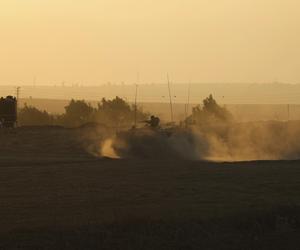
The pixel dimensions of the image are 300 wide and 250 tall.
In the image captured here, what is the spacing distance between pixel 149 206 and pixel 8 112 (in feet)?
137

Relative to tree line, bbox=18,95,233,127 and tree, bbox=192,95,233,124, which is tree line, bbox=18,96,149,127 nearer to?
tree line, bbox=18,95,233,127

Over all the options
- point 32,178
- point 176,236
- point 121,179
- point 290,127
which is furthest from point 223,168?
point 290,127

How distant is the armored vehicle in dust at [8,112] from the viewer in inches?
2356

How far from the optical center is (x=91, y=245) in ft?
48.9

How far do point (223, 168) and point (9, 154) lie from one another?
53.4 ft

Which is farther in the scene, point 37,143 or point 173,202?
point 37,143

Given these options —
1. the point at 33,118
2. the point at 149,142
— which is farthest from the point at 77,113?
the point at 149,142

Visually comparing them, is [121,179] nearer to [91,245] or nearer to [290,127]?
[91,245]

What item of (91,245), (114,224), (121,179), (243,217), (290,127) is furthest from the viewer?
(290,127)

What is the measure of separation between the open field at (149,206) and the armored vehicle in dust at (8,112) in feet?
82.4

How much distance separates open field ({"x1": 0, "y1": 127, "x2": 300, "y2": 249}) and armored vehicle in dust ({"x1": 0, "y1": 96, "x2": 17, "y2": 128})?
2511 centimetres

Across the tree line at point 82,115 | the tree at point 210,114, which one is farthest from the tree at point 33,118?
the tree at point 210,114

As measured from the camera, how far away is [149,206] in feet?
66.9

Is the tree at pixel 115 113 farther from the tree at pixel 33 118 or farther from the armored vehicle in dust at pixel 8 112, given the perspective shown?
the armored vehicle in dust at pixel 8 112
